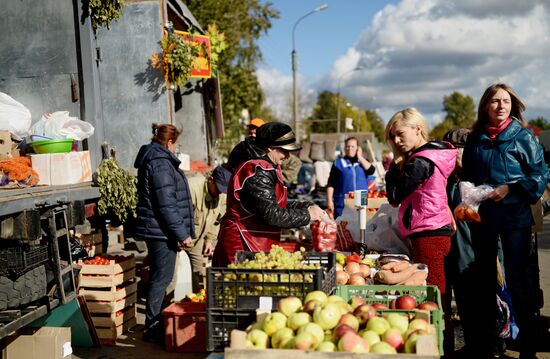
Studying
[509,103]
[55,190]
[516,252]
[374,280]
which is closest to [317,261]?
[374,280]

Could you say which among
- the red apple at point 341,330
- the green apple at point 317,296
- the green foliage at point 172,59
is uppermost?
the green foliage at point 172,59

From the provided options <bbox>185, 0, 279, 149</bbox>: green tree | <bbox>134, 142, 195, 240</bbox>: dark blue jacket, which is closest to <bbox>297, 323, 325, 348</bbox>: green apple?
<bbox>134, 142, 195, 240</bbox>: dark blue jacket

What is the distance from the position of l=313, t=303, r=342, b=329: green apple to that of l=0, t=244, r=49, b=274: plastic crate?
229cm

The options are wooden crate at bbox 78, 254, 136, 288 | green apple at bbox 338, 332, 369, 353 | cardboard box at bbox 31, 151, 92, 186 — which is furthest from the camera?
wooden crate at bbox 78, 254, 136, 288

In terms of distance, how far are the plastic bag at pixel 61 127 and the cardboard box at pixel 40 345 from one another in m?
1.84

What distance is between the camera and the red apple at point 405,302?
11.3ft

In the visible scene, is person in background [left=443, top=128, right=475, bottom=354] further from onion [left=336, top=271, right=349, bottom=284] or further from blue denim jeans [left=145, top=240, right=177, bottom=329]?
blue denim jeans [left=145, top=240, right=177, bottom=329]

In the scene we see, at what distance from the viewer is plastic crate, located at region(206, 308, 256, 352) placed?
321cm

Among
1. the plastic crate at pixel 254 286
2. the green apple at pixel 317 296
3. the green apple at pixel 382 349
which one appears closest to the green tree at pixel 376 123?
the plastic crate at pixel 254 286

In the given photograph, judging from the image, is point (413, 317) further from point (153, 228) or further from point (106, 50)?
point (106, 50)

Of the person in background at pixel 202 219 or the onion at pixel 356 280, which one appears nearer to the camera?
the onion at pixel 356 280

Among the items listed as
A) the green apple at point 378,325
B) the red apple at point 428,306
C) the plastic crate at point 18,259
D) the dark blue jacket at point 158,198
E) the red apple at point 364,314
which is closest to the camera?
the green apple at point 378,325

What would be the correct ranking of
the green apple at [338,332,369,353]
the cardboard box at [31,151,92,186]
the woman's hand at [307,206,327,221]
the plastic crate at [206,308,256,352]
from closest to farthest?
the green apple at [338,332,369,353] → the plastic crate at [206,308,256,352] → the woman's hand at [307,206,327,221] → the cardboard box at [31,151,92,186]

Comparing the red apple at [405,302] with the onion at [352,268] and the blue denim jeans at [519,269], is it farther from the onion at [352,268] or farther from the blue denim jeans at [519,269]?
the blue denim jeans at [519,269]
